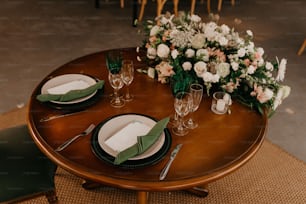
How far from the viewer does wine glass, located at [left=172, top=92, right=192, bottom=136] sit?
137 centimetres

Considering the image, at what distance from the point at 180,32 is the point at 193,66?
16 centimetres

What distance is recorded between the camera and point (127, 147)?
1289 millimetres

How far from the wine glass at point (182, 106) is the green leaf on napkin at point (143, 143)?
72 mm

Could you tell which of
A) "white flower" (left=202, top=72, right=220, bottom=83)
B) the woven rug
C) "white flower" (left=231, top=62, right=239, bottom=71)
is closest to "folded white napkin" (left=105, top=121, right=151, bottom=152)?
"white flower" (left=202, top=72, right=220, bottom=83)

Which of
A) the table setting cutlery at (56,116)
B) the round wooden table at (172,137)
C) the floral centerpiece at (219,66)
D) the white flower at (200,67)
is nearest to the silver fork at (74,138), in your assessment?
the round wooden table at (172,137)

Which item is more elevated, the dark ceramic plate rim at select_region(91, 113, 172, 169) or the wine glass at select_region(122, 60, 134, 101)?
the wine glass at select_region(122, 60, 134, 101)

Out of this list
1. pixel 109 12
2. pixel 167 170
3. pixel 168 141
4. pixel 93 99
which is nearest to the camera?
pixel 167 170

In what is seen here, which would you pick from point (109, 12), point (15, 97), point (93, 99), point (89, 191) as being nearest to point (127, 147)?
point (93, 99)

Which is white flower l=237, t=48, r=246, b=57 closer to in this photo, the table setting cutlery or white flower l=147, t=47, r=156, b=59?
white flower l=147, t=47, r=156, b=59

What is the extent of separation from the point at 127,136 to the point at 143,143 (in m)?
0.12

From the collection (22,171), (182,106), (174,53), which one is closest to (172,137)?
(182,106)

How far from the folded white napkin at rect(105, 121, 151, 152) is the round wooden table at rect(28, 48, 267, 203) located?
0.26ft

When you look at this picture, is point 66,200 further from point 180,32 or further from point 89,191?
point 180,32

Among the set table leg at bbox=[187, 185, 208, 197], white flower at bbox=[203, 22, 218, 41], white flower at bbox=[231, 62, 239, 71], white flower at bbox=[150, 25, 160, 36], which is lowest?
table leg at bbox=[187, 185, 208, 197]
